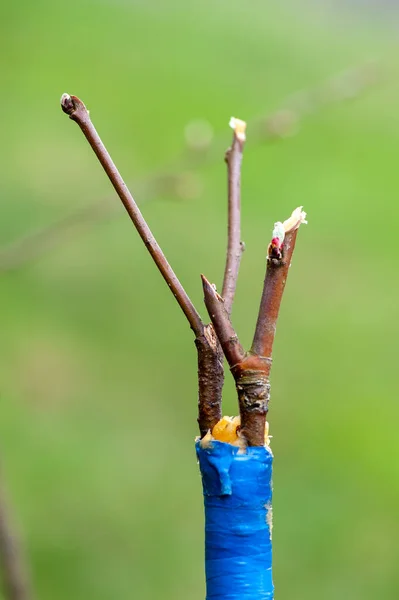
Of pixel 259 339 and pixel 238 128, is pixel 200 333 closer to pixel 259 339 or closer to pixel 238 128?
pixel 259 339

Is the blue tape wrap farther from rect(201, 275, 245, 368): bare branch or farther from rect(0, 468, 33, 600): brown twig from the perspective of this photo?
rect(0, 468, 33, 600): brown twig

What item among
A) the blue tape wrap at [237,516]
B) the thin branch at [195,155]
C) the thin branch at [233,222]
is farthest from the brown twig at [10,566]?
the thin branch at [195,155]

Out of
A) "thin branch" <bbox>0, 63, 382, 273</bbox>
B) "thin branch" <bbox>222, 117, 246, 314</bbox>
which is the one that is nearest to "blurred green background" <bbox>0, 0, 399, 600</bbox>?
"thin branch" <bbox>0, 63, 382, 273</bbox>

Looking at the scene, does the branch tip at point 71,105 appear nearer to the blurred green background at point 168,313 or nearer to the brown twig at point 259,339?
the brown twig at point 259,339

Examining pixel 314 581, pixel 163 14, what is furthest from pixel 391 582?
pixel 163 14

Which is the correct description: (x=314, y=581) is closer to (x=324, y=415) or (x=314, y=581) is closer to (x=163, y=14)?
(x=324, y=415)

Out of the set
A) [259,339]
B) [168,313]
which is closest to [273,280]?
[259,339]
